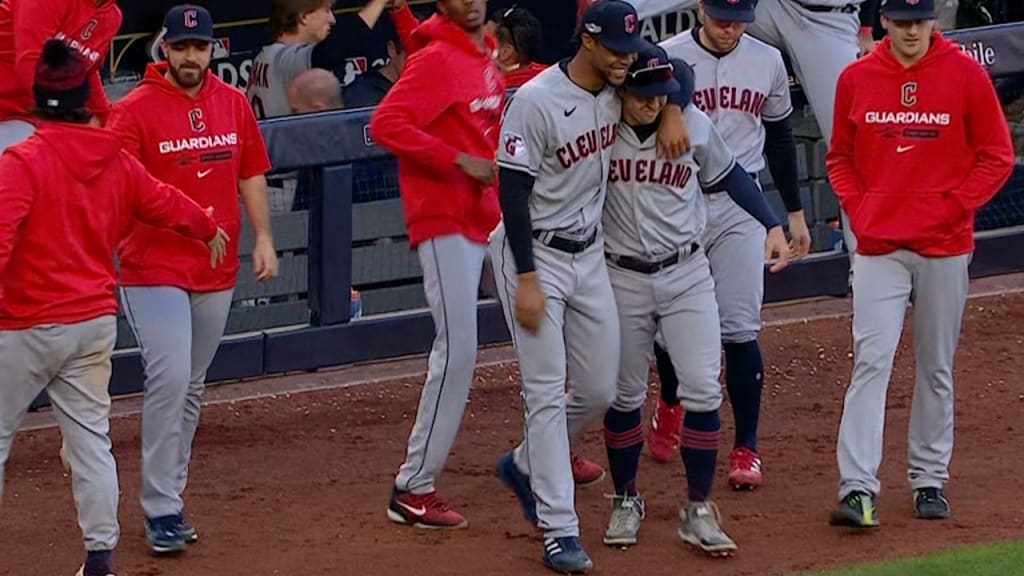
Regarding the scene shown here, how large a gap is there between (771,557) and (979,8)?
21.3 ft

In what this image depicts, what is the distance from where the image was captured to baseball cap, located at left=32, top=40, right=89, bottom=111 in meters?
5.44

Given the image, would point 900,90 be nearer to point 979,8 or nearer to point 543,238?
point 543,238

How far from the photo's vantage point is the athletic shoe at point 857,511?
624 cm

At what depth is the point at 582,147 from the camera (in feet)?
19.1

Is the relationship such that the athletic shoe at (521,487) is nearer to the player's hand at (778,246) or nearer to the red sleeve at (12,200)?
the player's hand at (778,246)

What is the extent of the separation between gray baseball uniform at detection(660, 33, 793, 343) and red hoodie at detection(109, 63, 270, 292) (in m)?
1.59

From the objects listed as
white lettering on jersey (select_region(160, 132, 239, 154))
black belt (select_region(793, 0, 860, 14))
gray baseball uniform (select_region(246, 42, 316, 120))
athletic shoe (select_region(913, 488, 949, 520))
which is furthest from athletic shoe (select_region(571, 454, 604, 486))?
gray baseball uniform (select_region(246, 42, 316, 120))

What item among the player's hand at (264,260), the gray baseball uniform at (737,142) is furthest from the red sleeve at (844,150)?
the player's hand at (264,260)

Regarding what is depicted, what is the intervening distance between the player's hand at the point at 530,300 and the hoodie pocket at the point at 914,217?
44.5 inches

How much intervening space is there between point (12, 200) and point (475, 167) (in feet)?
4.81

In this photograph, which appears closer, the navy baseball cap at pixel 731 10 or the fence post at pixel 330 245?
the navy baseball cap at pixel 731 10

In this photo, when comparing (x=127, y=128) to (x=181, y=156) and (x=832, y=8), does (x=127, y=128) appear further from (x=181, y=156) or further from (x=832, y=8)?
(x=832, y=8)

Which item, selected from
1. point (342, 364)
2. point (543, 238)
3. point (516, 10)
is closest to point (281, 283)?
point (342, 364)

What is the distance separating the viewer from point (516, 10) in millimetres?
8320
